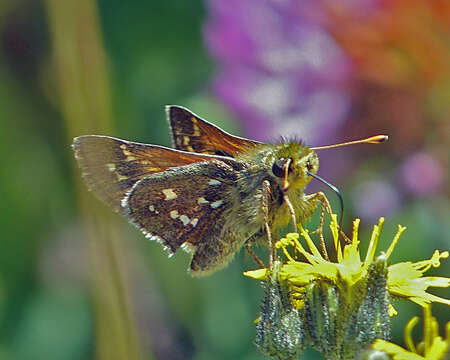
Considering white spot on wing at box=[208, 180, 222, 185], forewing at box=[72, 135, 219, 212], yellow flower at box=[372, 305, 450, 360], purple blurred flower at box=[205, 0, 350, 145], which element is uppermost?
purple blurred flower at box=[205, 0, 350, 145]

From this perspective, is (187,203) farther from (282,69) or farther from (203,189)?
(282,69)

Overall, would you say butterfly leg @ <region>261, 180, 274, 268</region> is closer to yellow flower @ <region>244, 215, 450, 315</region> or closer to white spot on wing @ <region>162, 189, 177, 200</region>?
yellow flower @ <region>244, 215, 450, 315</region>

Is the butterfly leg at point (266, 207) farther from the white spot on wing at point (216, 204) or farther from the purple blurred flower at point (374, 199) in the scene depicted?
the purple blurred flower at point (374, 199)

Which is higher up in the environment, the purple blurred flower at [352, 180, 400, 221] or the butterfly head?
the butterfly head

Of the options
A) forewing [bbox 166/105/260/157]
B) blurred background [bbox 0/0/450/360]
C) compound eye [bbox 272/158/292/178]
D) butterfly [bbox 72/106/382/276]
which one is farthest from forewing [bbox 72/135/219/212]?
blurred background [bbox 0/0/450/360]

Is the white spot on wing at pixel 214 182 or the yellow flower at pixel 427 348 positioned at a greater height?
the white spot on wing at pixel 214 182

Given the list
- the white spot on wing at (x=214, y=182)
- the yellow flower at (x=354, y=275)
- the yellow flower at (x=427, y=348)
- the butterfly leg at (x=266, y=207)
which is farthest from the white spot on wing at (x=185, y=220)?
the yellow flower at (x=427, y=348)

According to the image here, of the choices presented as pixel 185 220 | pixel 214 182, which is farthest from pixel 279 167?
pixel 185 220

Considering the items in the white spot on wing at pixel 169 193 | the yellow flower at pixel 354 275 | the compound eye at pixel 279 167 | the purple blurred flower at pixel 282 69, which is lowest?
the yellow flower at pixel 354 275
